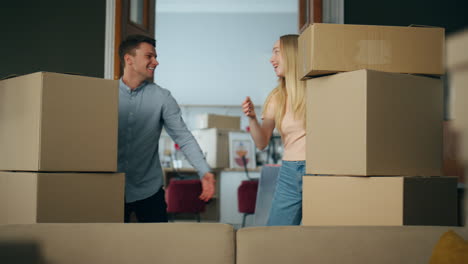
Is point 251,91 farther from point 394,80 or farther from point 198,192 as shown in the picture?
point 394,80

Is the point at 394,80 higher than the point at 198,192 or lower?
higher

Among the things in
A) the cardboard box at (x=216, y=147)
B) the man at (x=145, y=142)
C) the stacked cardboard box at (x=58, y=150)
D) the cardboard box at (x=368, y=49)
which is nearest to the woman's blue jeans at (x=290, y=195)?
the man at (x=145, y=142)

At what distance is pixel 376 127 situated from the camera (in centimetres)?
164

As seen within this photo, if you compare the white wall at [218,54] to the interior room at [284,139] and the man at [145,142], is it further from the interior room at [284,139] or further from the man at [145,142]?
the man at [145,142]

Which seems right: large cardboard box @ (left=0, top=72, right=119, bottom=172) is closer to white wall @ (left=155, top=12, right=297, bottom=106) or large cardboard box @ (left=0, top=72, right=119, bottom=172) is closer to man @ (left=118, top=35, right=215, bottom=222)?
man @ (left=118, top=35, right=215, bottom=222)

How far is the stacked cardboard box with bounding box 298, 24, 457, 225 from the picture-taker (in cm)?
162

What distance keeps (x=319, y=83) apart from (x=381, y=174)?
40 centimetres

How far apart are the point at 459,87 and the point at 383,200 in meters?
0.49

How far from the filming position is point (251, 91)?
8219mm

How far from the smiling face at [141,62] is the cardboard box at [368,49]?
1.00 meters

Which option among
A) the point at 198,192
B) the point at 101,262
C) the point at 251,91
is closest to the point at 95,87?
the point at 101,262

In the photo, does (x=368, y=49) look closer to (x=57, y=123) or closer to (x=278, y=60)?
(x=278, y=60)

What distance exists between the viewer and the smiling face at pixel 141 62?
8.16 ft

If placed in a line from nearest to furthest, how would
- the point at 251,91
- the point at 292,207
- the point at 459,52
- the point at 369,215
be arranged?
the point at 369,215, the point at 459,52, the point at 292,207, the point at 251,91
